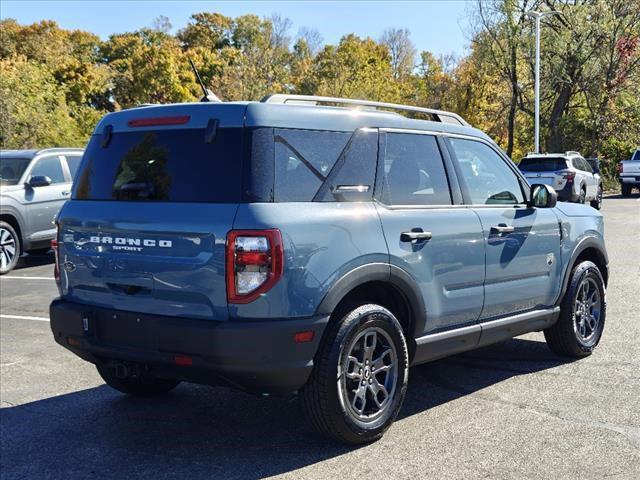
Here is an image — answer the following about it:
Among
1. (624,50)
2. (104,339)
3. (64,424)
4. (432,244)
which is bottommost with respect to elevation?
(64,424)

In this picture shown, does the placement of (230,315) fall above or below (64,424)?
above

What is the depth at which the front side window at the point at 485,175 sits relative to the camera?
5.33 metres

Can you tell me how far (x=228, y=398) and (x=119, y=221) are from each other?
1677 millimetres

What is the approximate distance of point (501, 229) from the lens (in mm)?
5293

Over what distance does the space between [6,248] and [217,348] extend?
9.65m

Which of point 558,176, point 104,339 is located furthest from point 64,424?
point 558,176

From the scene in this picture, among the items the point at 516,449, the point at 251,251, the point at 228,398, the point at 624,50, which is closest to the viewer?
the point at 251,251

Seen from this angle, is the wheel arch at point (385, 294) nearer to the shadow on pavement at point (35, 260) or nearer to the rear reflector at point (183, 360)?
the rear reflector at point (183, 360)

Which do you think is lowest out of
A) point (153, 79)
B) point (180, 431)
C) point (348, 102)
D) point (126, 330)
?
point (180, 431)

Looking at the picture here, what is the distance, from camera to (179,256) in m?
4.03

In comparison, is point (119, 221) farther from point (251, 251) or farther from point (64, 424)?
point (64, 424)

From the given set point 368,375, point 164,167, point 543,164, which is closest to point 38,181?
point 164,167

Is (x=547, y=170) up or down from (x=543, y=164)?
down

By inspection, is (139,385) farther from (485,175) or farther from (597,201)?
(597,201)
